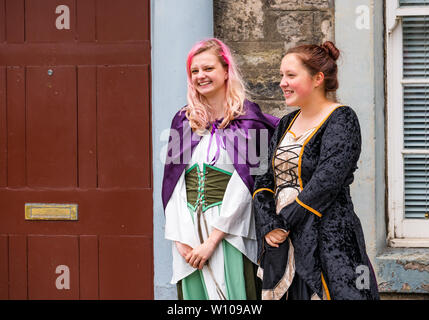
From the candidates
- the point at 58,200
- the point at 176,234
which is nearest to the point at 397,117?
the point at 176,234

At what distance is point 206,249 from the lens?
253cm

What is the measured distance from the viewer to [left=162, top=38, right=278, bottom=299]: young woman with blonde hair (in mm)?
2568

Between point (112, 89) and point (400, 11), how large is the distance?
5.94 feet

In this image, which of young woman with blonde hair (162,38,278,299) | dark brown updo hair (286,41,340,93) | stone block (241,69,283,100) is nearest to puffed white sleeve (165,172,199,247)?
young woman with blonde hair (162,38,278,299)

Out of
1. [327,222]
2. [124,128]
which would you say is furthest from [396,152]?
[124,128]

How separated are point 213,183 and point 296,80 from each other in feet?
1.95

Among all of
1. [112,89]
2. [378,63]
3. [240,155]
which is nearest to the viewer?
[240,155]

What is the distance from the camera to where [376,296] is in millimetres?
2365

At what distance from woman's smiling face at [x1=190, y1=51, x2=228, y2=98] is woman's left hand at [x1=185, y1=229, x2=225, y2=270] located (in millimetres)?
643

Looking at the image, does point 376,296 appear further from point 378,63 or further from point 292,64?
point 378,63

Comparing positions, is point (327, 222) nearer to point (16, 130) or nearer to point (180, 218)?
point (180, 218)

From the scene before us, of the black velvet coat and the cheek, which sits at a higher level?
the cheek

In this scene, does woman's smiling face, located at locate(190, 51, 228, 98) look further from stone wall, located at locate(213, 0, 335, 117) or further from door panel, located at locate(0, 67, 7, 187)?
door panel, located at locate(0, 67, 7, 187)

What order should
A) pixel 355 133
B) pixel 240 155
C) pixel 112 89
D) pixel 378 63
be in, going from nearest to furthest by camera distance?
pixel 355 133, pixel 240 155, pixel 378 63, pixel 112 89
